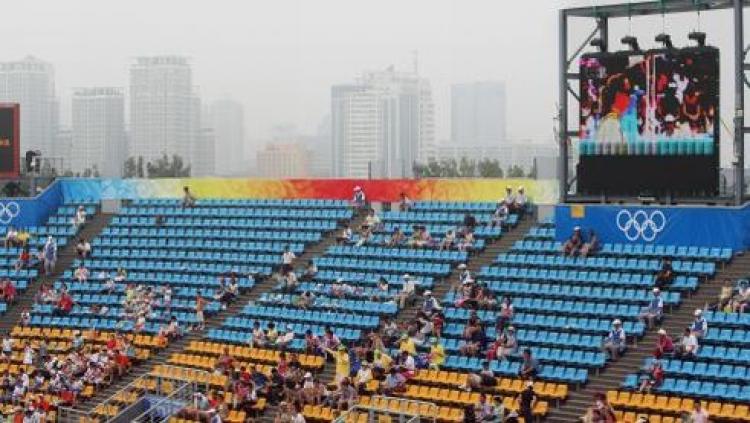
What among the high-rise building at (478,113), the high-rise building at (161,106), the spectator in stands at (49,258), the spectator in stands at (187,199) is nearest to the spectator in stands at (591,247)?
the spectator in stands at (187,199)

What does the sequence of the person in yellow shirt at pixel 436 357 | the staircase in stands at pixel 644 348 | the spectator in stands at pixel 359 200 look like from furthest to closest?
the spectator in stands at pixel 359 200, the person in yellow shirt at pixel 436 357, the staircase in stands at pixel 644 348

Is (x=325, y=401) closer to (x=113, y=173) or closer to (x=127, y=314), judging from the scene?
(x=127, y=314)

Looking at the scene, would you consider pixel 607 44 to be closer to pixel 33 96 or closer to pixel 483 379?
pixel 483 379

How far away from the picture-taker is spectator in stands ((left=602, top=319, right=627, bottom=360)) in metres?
30.2

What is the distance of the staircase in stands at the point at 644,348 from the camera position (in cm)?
2912

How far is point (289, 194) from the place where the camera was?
157 feet

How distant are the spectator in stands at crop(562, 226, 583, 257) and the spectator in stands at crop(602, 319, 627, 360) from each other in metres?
5.34

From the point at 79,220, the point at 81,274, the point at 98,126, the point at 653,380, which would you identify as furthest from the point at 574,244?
the point at 98,126

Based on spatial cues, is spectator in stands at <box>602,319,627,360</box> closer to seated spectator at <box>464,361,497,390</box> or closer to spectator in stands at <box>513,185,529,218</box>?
seated spectator at <box>464,361,497,390</box>

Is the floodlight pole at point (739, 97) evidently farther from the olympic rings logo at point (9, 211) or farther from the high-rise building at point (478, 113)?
the high-rise building at point (478, 113)

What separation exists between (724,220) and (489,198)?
1089cm

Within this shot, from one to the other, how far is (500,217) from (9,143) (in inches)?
848

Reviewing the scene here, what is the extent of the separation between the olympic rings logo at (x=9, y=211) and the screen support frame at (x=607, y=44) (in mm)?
23817

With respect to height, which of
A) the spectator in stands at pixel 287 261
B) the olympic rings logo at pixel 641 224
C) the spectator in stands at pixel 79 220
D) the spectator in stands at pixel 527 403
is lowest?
the spectator in stands at pixel 527 403
